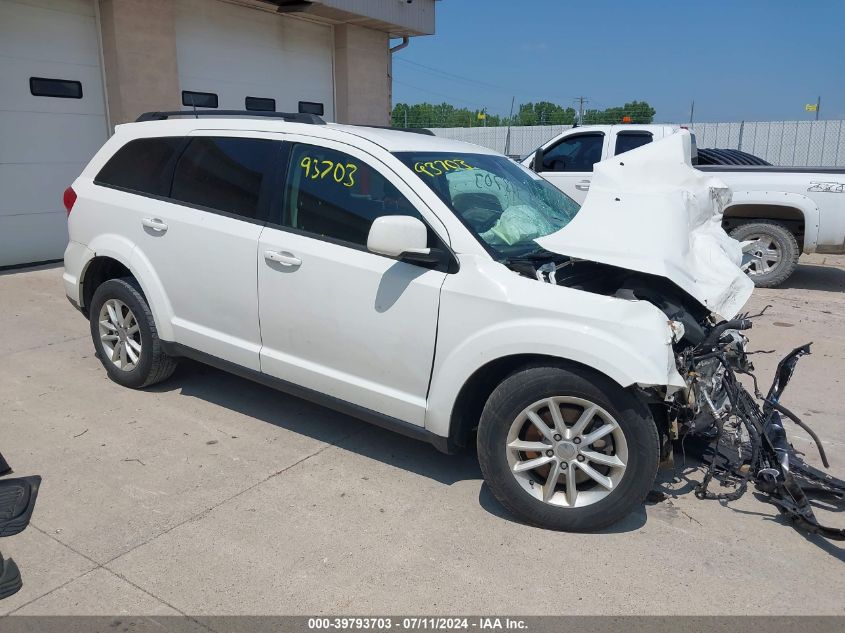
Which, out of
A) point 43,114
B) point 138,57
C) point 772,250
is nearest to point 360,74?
point 138,57

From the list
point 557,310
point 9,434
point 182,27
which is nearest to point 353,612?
point 557,310

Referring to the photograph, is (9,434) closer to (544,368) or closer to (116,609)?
(116,609)

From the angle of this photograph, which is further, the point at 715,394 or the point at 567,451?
the point at 715,394

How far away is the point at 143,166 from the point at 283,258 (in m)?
1.59

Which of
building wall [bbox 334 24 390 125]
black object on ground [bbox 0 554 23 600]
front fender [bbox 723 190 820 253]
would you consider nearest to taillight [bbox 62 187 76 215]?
black object on ground [bbox 0 554 23 600]

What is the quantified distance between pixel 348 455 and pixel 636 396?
1794mm

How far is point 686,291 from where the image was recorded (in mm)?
3354

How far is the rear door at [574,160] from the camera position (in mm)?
9750

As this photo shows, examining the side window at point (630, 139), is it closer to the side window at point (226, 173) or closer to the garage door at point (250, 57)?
the garage door at point (250, 57)

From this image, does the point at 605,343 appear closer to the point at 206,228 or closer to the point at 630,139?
the point at 206,228

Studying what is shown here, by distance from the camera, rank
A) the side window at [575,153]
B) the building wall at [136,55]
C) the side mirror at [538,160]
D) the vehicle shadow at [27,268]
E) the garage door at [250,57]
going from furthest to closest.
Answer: the garage door at [250,57] < the side window at [575,153] < the side mirror at [538,160] < the building wall at [136,55] < the vehicle shadow at [27,268]

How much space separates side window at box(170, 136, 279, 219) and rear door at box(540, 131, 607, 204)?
6.05 meters

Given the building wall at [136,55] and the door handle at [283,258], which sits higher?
the building wall at [136,55]

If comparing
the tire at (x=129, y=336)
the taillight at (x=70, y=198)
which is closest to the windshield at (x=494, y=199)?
the tire at (x=129, y=336)
